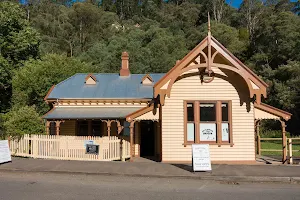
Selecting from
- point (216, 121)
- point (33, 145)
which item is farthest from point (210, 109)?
point (33, 145)

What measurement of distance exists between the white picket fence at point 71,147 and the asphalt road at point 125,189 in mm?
3613

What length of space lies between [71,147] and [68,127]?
5029 millimetres

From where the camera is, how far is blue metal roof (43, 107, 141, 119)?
18.7 metres

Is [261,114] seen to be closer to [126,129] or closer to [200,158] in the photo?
[200,158]

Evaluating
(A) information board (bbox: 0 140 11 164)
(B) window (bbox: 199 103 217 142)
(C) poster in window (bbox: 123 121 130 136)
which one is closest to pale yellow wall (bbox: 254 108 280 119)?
(B) window (bbox: 199 103 217 142)

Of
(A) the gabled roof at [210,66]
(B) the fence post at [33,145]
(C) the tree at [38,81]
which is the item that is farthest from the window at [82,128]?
(C) the tree at [38,81]

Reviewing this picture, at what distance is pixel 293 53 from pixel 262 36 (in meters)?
9.73

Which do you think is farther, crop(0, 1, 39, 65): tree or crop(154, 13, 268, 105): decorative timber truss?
crop(0, 1, 39, 65): tree

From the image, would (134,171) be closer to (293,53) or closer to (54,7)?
(293,53)

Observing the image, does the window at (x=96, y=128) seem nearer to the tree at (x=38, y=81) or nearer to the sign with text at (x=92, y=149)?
the sign with text at (x=92, y=149)

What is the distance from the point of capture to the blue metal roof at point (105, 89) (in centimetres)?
2075

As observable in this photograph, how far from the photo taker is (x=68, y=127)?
67.7ft

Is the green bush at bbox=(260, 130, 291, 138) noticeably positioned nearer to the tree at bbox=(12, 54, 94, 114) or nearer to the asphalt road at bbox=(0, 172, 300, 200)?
the tree at bbox=(12, 54, 94, 114)

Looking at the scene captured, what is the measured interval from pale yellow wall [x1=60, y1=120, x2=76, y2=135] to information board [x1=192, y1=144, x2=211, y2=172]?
10.4m
